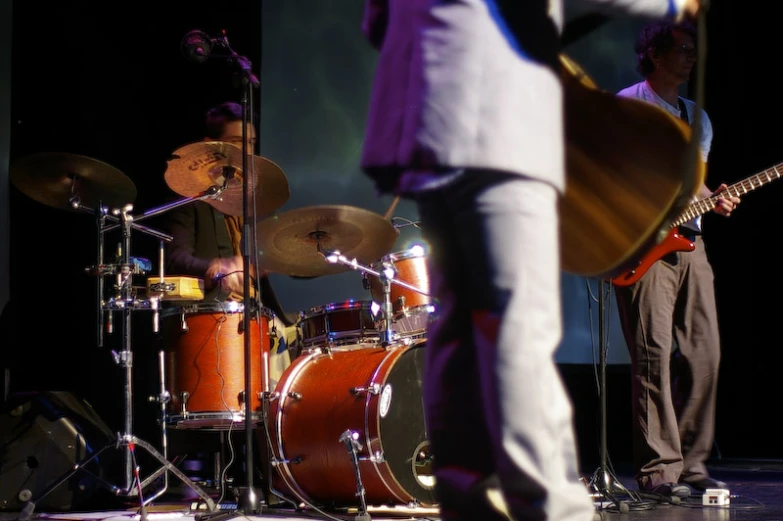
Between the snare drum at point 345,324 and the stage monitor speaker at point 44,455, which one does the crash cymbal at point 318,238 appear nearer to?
the snare drum at point 345,324

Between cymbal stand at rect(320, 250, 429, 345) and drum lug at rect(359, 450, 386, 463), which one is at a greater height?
cymbal stand at rect(320, 250, 429, 345)

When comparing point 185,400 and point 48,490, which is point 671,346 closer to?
point 185,400

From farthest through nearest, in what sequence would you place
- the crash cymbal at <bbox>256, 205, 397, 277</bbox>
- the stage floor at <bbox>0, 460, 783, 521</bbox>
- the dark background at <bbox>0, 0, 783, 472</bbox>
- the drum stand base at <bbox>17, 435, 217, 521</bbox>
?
the dark background at <bbox>0, 0, 783, 472</bbox>, the crash cymbal at <bbox>256, 205, 397, 277</bbox>, the drum stand base at <bbox>17, 435, 217, 521</bbox>, the stage floor at <bbox>0, 460, 783, 521</bbox>

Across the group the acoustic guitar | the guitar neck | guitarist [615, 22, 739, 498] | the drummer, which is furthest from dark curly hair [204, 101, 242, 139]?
the guitar neck

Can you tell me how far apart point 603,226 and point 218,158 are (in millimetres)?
2850

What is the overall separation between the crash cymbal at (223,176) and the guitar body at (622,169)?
2674 mm

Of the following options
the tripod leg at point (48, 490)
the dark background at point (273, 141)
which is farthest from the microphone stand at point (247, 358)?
the dark background at point (273, 141)

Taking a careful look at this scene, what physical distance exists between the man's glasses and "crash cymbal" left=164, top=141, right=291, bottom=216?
1963 mm

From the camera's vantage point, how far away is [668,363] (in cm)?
420

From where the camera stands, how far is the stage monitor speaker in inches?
167

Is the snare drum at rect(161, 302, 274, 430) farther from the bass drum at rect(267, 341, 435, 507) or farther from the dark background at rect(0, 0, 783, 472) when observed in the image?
the dark background at rect(0, 0, 783, 472)

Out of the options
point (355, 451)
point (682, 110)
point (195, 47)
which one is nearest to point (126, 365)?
point (355, 451)

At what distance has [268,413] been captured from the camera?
4.25 meters

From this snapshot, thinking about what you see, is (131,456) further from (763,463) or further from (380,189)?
(763,463)
